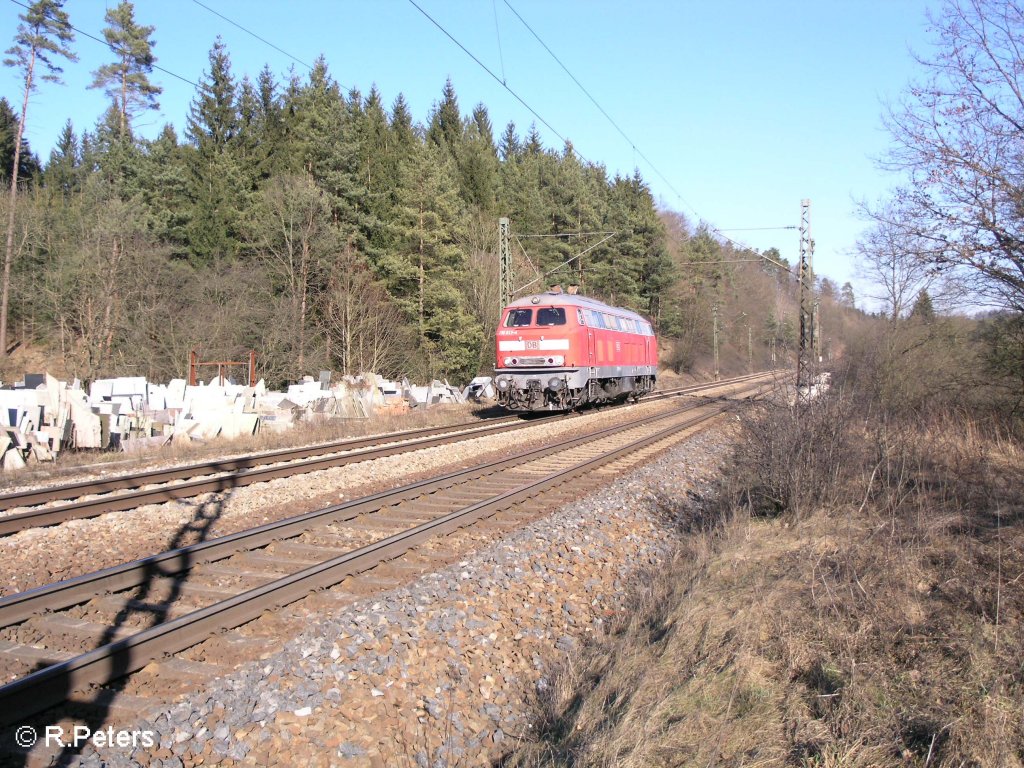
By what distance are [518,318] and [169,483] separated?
38.0 feet

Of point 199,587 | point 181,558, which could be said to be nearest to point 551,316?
point 181,558

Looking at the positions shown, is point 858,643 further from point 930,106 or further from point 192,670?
point 930,106

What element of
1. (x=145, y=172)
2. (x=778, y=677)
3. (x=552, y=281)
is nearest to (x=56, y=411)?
(x=778, y=677)

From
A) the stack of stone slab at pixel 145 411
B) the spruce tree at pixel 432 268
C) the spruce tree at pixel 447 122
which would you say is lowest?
the stack of stone slab at pixel 145 411

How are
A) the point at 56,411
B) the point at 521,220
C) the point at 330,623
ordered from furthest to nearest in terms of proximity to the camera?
the point at 521,220 → the point at 56,411 → the point at 330,623

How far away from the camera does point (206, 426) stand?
15.8m

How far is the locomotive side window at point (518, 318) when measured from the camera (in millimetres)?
19844

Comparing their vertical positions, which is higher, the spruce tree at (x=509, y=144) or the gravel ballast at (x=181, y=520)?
the spruce tree at (x=509, y=144)

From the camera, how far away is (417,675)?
4.30m

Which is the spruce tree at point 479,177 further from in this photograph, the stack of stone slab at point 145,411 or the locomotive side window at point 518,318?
the stack of stone slab at point 145,411

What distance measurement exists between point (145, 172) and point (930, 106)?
3338cm

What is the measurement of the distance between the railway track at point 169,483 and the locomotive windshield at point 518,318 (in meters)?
6.04

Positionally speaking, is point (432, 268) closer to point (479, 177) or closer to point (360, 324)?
point (360, 324)

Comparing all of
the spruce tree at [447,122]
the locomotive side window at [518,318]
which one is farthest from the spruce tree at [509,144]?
the locomotive side window at [518,318]
